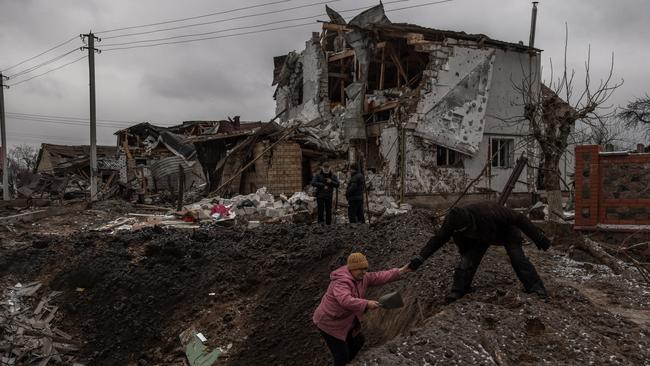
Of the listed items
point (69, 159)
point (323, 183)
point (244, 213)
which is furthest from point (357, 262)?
point (69, 159)

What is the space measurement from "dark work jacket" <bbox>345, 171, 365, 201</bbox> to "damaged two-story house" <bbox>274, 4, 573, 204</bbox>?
5.48 metres

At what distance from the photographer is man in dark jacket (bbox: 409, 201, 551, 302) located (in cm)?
497

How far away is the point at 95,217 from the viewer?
642 inches

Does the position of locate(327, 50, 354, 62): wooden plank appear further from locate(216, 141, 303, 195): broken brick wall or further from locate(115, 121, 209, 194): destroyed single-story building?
locate(115, 121, 209, 194): destroyed single-story building

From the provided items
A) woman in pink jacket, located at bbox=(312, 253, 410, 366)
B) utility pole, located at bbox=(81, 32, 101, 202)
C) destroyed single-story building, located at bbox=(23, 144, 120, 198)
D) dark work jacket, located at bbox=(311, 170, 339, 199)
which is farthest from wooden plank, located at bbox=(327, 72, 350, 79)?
woman in pink jacket, located at bbox=(312, 253, 410, 366)

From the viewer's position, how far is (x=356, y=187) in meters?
11.0

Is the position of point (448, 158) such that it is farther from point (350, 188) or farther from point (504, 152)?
point (350, 188)

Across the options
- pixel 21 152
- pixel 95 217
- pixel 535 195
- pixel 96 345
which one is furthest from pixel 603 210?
pixel 21 152

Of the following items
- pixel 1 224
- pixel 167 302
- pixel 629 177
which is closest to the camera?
pixel 167 302

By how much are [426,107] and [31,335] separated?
40.5ft

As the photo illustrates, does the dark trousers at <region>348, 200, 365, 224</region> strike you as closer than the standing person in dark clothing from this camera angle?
No

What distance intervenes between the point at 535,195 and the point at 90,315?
15298 millimetres

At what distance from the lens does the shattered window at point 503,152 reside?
18.3 m

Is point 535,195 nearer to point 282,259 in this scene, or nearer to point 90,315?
point 282,259
